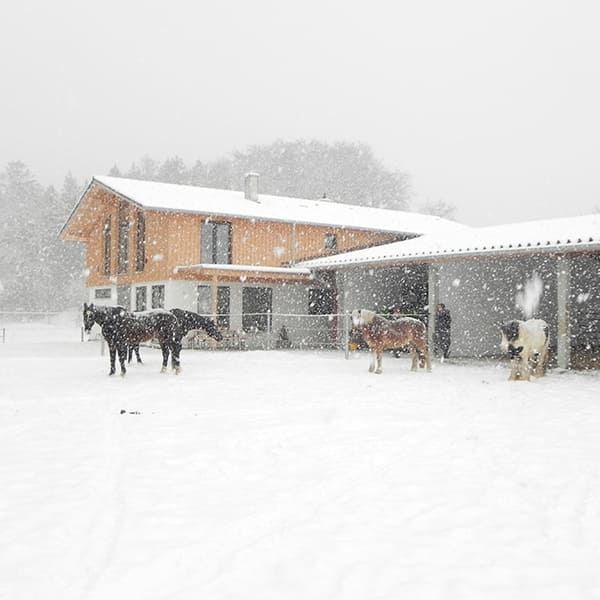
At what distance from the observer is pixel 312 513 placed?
448 cm

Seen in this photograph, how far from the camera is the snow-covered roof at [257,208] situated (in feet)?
75.1

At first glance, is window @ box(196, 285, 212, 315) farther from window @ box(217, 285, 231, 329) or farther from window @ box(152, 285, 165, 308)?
window @ box(152, 285, 165, 308)

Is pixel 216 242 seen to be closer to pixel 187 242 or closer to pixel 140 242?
pixel 187 242

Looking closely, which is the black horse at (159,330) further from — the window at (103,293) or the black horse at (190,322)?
the window at (103,293)

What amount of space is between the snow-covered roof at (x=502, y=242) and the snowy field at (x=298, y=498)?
5479 mm

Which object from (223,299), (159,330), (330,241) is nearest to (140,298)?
(223,299)

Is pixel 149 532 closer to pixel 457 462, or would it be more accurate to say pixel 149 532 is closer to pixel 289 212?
pixel 457 462

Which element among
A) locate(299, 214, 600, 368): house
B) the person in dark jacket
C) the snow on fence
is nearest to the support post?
locate(299, 214, 600, 368): house

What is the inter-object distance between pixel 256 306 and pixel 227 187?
3791cm

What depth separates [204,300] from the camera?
77.7 ft

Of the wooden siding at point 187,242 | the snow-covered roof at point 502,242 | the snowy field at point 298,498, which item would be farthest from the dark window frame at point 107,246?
the snowy field at point 298,498

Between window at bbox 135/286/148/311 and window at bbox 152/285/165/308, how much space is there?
84cm

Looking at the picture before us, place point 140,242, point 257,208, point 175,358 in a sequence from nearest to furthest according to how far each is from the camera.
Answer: point 175,358 → point 140,242 → point 257,208

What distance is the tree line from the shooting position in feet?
176
